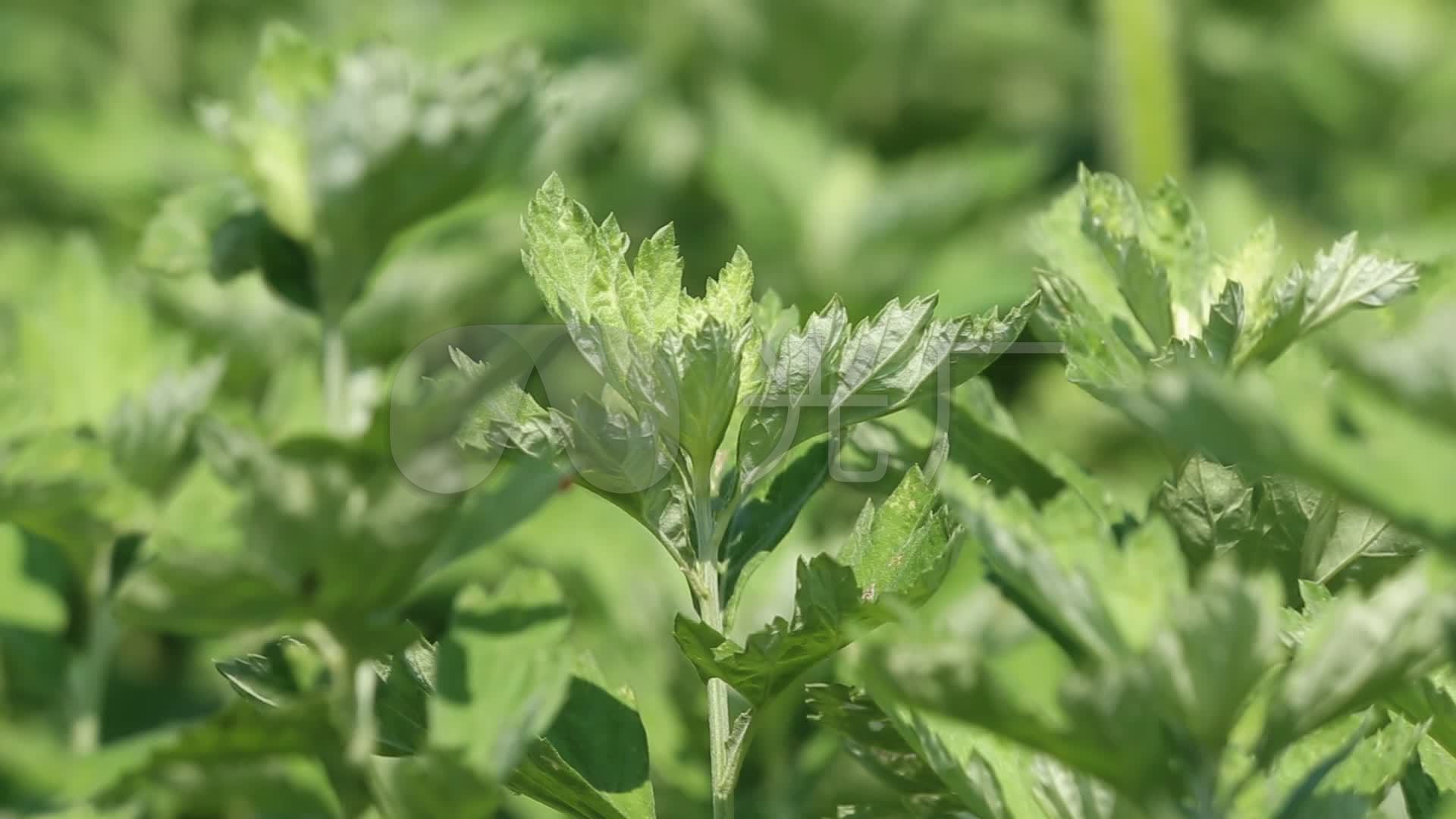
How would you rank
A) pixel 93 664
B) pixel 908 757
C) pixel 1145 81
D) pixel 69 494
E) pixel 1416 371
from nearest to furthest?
1. pixel 1416 371
2. pixel 908 757
3. pixel 69 494
4. pixel 93 664
5. pixel 1145 81

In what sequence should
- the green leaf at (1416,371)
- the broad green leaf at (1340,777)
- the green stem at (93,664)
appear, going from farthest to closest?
the green stem at (93,664), the broad green leaf at (1340,777), the green leaf at (1416,371)

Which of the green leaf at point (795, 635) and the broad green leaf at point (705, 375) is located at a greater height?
the broad green leaf at point (705, 375)

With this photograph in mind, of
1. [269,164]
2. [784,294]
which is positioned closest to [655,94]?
[784,294]

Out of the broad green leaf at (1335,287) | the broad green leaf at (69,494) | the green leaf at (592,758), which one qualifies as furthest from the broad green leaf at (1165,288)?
the broad green leaf at (69,494)

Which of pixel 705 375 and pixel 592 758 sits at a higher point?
pixel 705 375

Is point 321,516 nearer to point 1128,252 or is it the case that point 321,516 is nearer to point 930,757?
point 930,757

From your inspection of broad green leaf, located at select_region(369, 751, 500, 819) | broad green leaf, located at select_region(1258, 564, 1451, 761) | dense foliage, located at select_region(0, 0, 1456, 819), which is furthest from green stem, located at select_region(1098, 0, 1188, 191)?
broad green leaf, located at select_region(369, 751, 500, 819)

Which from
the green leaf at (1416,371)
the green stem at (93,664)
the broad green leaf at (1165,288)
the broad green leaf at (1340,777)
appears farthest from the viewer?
the green stem at (93,664)

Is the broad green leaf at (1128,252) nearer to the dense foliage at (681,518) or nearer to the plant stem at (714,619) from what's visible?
the dense foliage at (681,518)

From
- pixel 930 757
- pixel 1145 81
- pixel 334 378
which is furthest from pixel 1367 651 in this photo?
pixel 1145 81
